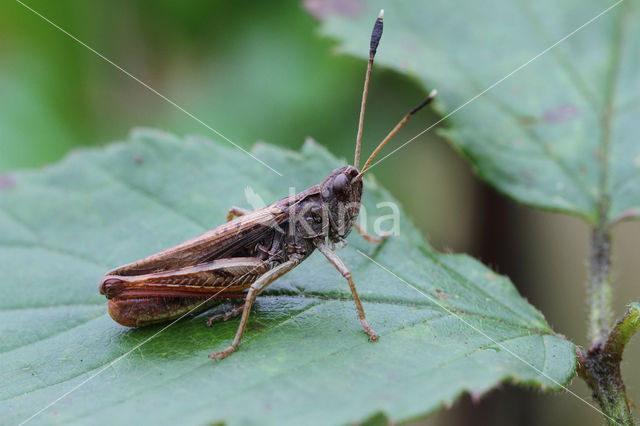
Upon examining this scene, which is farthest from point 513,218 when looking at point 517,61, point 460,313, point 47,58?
point 47,58

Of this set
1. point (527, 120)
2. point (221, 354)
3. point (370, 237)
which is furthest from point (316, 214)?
point (527, 120)

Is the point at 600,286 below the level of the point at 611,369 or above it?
above

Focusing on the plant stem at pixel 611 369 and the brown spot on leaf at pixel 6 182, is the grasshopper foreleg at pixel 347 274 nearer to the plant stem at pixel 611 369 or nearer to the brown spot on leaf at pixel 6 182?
the plant stem at pixel 611 369

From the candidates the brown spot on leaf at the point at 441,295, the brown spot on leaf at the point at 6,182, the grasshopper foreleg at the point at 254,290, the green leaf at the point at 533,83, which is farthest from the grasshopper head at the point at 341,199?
the brown spot on leaf at the point at 6,182

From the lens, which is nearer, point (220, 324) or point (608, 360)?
point (608, 360)

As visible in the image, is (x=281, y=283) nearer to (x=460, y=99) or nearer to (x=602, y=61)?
(x=460, y=99)

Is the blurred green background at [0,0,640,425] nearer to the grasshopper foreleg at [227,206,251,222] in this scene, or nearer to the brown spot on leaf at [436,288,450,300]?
the grasshopper foreleg at [227,206,251,222]

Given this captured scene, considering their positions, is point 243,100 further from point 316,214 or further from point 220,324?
point 220,324
